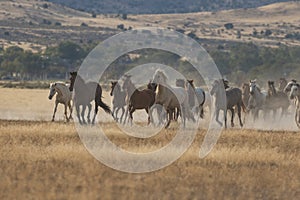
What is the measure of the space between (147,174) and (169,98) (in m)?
11.3

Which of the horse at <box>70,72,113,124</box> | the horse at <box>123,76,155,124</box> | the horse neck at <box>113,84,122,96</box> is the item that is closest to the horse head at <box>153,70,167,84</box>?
the horse at <box>123,76,155,124</box>

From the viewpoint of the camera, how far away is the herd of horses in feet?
92.8

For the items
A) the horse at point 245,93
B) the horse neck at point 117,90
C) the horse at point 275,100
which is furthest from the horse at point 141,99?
the horse at point 275,100

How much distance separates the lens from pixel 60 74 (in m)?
97.3

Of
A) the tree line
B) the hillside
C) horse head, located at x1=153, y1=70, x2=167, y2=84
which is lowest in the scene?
the tree line

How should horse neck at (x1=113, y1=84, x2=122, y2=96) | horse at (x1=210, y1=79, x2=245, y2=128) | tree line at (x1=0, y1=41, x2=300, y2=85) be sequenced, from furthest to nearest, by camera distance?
tree line at (x1=0, y1=41, x2=300, y2=85), horse neck at (x1=113, y1=84, x2=122, y2=96), horse at (x1=210, y1=79, x2=245, y2=128)

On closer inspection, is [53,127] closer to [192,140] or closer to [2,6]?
[192,140]

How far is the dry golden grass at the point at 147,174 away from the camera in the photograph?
48.1 feet

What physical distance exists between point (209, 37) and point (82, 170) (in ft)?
496

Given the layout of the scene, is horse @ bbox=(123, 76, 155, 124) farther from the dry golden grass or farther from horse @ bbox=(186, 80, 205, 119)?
the dry golden grass

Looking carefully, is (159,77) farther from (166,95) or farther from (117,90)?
(117,90)

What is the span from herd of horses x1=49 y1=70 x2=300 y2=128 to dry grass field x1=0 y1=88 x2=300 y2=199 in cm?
375

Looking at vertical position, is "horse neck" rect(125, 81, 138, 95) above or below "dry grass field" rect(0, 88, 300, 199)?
above

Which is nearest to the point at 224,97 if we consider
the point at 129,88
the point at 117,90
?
the point at 129,88
